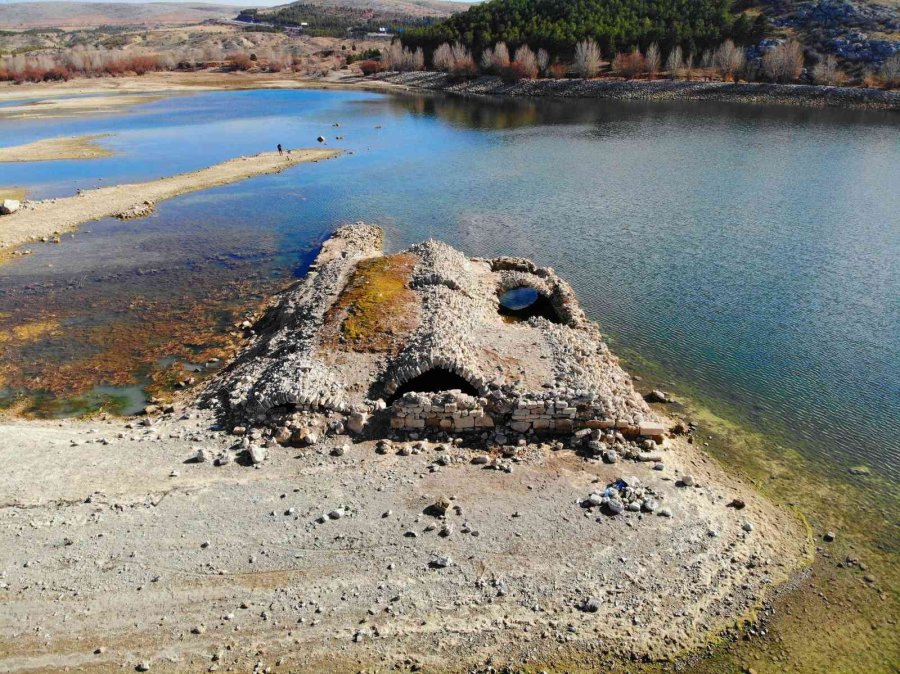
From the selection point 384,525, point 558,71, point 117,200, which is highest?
point 558,71

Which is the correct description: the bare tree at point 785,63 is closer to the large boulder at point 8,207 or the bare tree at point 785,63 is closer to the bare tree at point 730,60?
the bare tree at point 730,60

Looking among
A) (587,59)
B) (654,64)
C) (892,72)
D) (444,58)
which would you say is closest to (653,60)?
(654,64)

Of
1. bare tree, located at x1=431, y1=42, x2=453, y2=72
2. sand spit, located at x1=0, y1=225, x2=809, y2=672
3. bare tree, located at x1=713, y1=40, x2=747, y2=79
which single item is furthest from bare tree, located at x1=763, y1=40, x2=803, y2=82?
sand spit, located at x1=0, y1=225, x2=809, y2=672

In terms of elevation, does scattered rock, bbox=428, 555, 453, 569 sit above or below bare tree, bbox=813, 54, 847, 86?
below

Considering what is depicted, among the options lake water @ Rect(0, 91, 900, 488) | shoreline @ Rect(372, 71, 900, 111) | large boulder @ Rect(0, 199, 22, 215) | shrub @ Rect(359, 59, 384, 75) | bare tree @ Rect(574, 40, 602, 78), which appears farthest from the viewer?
shrub @ Rect(359, 59, 384, 75)

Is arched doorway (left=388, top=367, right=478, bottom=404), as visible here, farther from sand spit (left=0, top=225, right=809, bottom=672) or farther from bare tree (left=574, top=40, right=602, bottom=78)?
bare tree (left=574, top=40, right=602, bottom=78)

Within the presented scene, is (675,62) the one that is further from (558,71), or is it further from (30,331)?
(30,331)

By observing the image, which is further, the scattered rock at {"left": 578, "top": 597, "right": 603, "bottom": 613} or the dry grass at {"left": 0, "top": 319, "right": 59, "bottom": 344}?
the dry grass at {"left": 0, "top": 319, "right": 59, "bottom": 344}
